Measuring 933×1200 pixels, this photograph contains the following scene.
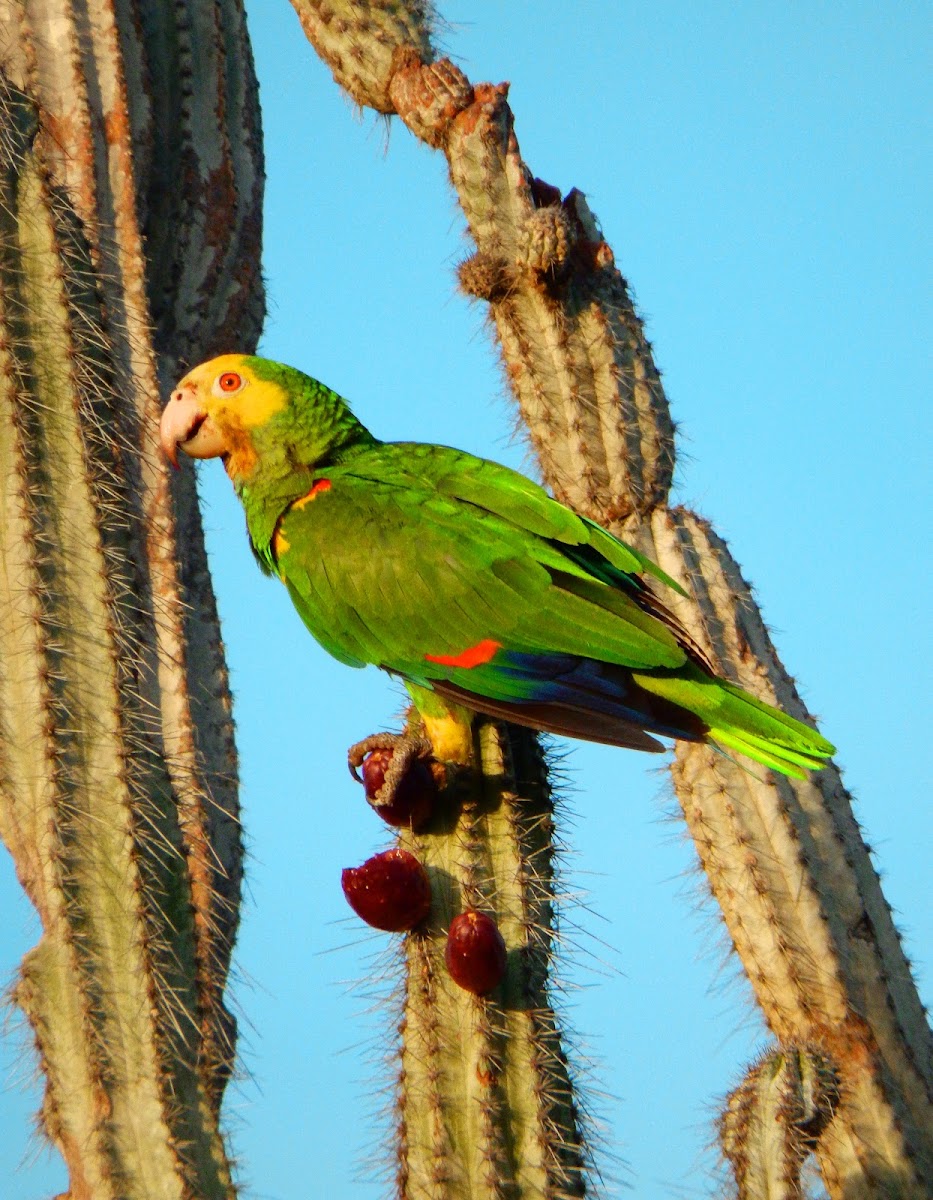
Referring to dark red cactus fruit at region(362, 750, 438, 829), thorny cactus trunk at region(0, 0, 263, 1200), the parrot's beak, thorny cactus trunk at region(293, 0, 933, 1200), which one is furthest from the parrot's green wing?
thorny cactus trunk at region(293, 0, 933, 1200)

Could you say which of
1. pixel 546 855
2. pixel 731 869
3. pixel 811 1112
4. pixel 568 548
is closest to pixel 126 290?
pixel 568 548

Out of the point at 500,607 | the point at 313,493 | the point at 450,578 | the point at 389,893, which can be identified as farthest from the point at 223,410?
the point at 389,893

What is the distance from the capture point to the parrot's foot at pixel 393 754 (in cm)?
A: 279

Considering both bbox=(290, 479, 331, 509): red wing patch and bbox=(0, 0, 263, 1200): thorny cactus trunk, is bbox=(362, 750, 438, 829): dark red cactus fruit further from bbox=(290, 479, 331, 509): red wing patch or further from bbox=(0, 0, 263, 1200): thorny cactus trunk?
bbox=(290, 479, 331, 509): red wing patch

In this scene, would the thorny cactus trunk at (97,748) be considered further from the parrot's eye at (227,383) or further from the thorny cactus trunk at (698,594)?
the thorny cactus trunk at (698,594)

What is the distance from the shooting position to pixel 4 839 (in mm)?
2791

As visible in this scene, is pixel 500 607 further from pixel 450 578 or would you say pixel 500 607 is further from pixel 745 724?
pixel 745 724

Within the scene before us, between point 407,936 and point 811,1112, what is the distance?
1.21 metres

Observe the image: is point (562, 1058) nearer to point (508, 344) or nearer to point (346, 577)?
point (346, 577)

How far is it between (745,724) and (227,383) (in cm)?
165

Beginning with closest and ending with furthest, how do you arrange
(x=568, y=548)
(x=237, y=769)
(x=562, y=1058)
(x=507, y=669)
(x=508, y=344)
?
(x=562, y=1058) < (x=507, y=669) < (x=568, y=548) < (x=237, y=769) < (x=508, y=344)

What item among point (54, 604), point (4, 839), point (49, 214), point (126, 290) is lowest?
point (4, 839)

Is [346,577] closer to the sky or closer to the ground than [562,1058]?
closer to the sky

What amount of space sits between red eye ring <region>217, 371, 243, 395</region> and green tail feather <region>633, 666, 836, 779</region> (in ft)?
4.54
